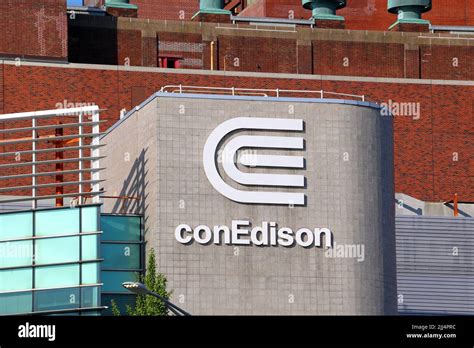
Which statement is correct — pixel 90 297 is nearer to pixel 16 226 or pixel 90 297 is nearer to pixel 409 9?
pixel 16 226

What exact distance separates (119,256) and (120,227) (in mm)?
1158

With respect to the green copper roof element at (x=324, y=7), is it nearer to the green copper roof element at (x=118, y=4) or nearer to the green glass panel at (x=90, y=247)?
the green copper roof element at (x=118, y=4)

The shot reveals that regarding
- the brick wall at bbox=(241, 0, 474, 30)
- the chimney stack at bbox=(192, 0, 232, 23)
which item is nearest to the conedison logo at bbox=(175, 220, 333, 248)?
the chimney stack at bbox=(192, 0, 232, 23)

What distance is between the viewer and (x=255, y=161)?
60.4 metres

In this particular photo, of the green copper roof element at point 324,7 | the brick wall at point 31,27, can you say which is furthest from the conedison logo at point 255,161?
the green copper roof element at point 324,7

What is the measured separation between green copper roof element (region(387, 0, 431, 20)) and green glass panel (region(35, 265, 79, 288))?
49757 mm

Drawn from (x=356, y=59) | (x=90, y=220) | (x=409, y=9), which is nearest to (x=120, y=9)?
(x=356, y=59)

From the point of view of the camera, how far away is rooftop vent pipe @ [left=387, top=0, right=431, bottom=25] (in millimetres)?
100688

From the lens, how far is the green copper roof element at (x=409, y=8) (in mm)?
100688

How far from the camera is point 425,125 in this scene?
3728 inches

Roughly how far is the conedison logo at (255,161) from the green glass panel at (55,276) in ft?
23.6

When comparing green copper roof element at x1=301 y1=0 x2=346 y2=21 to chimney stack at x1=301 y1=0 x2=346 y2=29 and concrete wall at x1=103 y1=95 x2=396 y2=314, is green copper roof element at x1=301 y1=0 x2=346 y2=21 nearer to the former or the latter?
chimney stack at x1=301 y1=0 x2=346 y2=29
